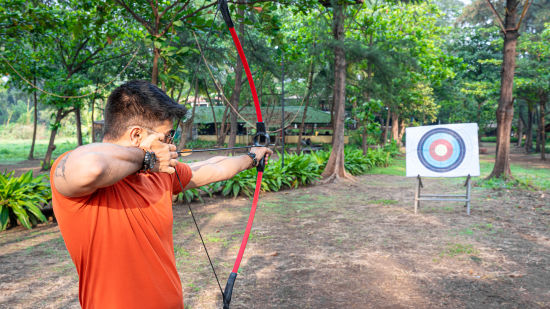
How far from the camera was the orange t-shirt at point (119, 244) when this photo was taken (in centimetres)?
104

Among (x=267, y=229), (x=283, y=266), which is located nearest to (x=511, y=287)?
(x=283, y=266)

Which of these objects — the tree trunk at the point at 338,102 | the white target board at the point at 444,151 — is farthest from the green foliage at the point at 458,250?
the tree trunk at the point at 338,102

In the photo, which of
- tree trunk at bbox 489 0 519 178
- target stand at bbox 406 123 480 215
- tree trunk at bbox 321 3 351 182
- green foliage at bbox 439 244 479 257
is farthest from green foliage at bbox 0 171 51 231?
tree trunk at bbox 489 0 519 178

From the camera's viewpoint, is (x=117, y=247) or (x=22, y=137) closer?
(x=117, y=247)

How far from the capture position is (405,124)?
21.3 meters

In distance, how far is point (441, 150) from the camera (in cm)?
593

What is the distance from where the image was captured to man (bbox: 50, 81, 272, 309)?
1.03 meters

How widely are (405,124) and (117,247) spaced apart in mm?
21843

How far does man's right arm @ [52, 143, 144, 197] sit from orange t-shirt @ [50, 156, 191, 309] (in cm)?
11

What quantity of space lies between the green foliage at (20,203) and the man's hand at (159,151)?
13.8 feet

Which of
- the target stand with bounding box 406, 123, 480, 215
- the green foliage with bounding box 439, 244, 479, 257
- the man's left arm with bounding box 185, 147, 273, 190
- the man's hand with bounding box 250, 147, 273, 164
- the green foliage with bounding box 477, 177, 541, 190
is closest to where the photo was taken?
the man's left arm with bounding box 185, 147, 273, 190

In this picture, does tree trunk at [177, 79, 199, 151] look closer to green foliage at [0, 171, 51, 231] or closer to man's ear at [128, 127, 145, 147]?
man's ear at [128, 127, 145, 147]

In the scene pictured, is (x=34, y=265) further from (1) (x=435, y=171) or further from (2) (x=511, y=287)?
(1) (x=435, y=171)

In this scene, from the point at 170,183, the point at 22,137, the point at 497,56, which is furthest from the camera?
the point at 22,137
